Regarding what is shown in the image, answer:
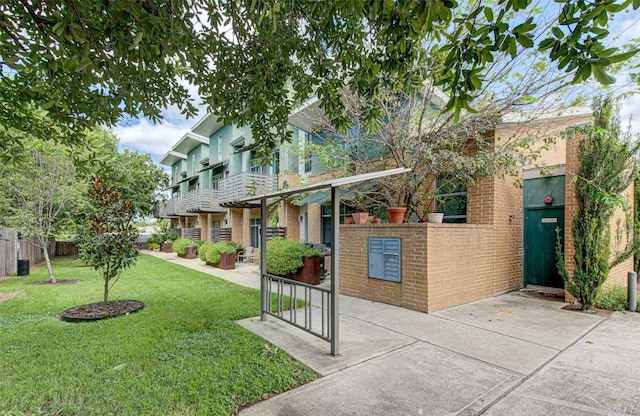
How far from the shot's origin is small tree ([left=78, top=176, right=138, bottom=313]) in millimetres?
6461

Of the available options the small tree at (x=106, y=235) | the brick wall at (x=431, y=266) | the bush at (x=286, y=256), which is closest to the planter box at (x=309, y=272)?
the bush at (x=286, y=256)

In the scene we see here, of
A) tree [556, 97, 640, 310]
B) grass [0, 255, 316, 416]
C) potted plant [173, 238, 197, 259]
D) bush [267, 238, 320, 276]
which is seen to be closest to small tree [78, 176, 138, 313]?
grass [0, 255, 316, 416]

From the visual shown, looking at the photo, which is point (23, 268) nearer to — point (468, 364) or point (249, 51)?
point (249, 51)

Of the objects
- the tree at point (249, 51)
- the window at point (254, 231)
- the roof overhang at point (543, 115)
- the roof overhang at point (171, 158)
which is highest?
the roof overhang at point (171, 158)

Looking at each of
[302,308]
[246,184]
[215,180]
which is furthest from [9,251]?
[215,180]

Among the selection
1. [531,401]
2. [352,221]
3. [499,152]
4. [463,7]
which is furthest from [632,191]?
[531,401]

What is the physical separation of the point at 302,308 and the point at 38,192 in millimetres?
9446

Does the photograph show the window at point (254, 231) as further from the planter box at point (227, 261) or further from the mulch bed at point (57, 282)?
the mulch bed at point (57, 282)

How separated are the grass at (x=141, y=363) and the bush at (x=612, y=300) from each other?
6385mm

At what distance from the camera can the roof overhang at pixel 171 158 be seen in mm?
31250

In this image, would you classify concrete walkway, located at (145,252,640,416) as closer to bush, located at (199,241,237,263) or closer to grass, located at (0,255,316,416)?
grass, located at (0,255,316,416)

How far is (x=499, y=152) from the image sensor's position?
697cm

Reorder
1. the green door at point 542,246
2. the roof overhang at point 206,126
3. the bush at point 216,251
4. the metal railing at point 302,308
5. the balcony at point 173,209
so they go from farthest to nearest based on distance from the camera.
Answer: the balcony at point 173,209 → the roof overhang at point 206,126 → the bush at point 216,251 → the green door at point 542,246 → the metal railing at point 302,308

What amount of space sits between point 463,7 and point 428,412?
7192mm
